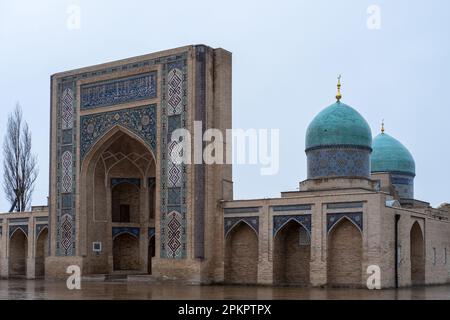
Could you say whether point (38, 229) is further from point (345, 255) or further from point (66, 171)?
point (345, 255)

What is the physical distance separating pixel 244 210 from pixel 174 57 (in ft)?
15.2

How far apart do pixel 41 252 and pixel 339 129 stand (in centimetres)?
1063

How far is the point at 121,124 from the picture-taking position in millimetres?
21109

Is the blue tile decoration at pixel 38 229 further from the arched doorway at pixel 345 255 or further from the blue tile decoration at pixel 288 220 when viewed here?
the arched doorway at pixel 345 255

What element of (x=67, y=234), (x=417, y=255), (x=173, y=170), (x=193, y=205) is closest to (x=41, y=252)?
(x=67, y=234)

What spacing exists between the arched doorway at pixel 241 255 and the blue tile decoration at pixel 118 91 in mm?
4483

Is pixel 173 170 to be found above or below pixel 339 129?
below

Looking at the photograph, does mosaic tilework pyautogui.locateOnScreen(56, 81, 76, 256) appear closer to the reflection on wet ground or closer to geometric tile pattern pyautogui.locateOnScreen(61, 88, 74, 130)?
geometric tile pattern pyautogui.locateOnScreen(61, 88, 74, 130)

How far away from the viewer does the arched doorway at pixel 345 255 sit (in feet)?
59.2

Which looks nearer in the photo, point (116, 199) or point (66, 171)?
point (66, 171)

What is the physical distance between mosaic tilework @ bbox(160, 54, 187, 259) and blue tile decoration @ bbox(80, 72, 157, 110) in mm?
607

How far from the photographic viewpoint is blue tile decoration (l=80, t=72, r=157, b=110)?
2067 cm
